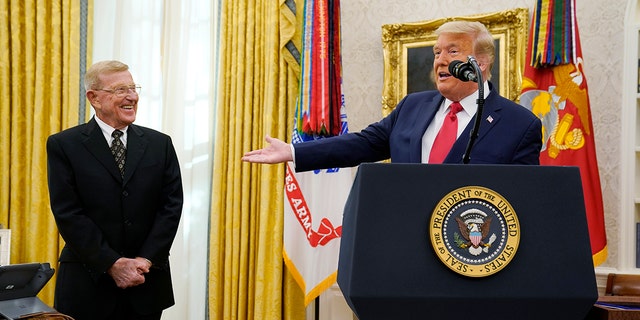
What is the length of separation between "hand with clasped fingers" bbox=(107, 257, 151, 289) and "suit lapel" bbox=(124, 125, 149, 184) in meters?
0.37

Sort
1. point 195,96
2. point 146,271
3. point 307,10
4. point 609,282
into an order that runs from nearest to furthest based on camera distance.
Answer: point 146,271 < point 609,282 < point 307,10 < point 195,96

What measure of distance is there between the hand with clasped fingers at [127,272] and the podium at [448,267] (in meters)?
1.80

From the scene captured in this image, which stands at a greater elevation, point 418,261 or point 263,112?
point 263,112

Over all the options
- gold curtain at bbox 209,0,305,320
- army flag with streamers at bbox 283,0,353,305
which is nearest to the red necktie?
army flag with streamers at bbox 283,0,353,305

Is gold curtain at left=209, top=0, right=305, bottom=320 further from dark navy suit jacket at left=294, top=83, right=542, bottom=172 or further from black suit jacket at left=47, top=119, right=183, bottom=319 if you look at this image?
dark navy suit jacket at left=294, top=83, right=542, bottom=172

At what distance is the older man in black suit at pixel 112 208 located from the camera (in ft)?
9.08

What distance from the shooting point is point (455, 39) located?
6.50 ft

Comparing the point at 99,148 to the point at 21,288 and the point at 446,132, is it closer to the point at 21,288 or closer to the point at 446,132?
the point at 21,288

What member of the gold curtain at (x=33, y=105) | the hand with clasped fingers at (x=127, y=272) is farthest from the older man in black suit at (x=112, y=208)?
the gold curtain at (x=33, y=105)

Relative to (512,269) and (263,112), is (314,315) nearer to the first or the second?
(263,112)

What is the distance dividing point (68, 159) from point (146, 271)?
24.6 inches

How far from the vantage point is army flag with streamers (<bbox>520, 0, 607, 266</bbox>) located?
373 centimetres

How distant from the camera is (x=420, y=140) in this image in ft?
5.93

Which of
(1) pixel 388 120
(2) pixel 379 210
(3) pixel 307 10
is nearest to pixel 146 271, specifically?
(1) pixel 388 120
